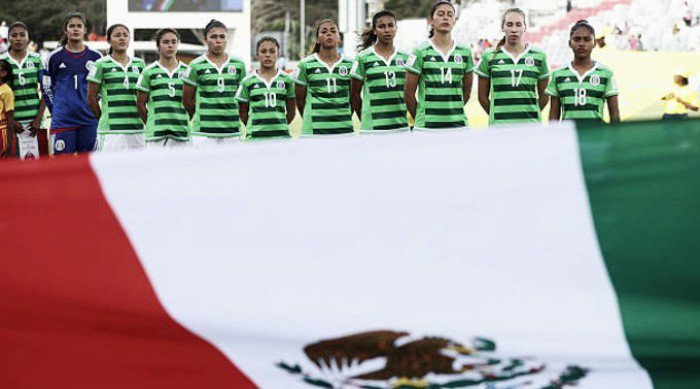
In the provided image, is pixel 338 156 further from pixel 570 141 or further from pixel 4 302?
pixel 4 302

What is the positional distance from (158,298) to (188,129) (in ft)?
28.7

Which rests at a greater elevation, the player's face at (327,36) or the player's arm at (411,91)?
the player's face at (327,36)

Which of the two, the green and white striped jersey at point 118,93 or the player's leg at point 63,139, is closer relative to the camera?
the green and white striped jersey at point 118,93

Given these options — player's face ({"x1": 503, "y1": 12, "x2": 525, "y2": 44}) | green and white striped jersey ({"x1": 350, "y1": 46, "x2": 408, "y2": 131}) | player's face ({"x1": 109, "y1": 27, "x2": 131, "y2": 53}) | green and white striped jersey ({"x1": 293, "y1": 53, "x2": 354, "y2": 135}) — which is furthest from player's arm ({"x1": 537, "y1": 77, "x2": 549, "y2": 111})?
player's face ({"x1": 109, "y1": 27, "x2": 131, "y2": 53})

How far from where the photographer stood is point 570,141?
3990mm

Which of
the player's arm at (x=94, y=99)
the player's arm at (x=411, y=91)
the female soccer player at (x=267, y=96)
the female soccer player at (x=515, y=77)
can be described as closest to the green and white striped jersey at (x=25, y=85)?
the player's arm at (x=94, y=99)

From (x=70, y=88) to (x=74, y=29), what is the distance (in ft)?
1.96

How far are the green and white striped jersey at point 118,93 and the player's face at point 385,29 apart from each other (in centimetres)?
260

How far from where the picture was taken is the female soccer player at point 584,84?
10.7 m

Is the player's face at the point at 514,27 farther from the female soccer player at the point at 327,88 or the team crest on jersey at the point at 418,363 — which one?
the team crest on jersey at the point at 418,363

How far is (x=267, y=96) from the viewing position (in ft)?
39.3

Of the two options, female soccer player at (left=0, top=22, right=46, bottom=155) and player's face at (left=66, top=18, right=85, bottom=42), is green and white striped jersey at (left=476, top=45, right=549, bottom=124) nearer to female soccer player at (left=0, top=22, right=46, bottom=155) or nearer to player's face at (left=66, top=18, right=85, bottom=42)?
player's face at (left=66, top=18, right=85, bottom=42)

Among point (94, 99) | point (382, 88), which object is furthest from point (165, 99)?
point (382, 88)

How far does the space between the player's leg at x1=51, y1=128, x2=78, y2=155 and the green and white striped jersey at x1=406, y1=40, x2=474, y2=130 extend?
400 centimetres
